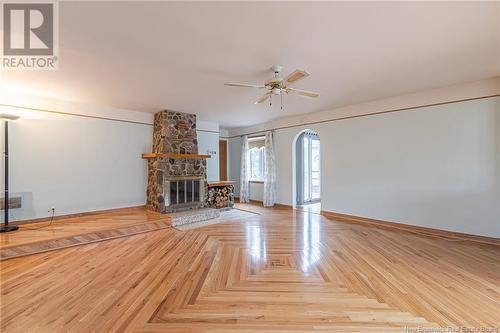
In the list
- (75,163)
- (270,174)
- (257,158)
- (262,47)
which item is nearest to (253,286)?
(262,47)

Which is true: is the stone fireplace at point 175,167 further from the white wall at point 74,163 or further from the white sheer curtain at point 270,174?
the white sheer curtain at point 270,174

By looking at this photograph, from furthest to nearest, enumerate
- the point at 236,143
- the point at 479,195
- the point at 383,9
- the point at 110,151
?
the point at 236,143 → the point at 110,151 → the point at 479,195 → the point at 383,9

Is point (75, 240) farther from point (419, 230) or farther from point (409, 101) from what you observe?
point (409, 101)

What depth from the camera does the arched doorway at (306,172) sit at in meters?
6.56

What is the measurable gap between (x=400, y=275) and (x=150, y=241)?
139 inches

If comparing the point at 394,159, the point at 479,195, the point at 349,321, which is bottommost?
the point at 349,321

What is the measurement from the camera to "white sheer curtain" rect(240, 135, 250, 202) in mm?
7629

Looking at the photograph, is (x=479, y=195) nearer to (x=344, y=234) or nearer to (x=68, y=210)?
(x=344, y=234)

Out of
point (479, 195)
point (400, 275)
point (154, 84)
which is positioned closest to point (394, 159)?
point (479, 195)

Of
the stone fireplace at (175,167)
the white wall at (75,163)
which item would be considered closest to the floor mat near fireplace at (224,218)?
the stone fireplace at (175,167)

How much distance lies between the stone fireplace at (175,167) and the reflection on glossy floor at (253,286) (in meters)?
1.58

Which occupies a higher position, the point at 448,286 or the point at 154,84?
the point at 154,84

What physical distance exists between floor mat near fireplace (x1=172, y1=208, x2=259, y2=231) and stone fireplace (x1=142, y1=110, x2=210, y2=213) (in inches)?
26.2

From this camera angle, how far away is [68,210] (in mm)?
4617
